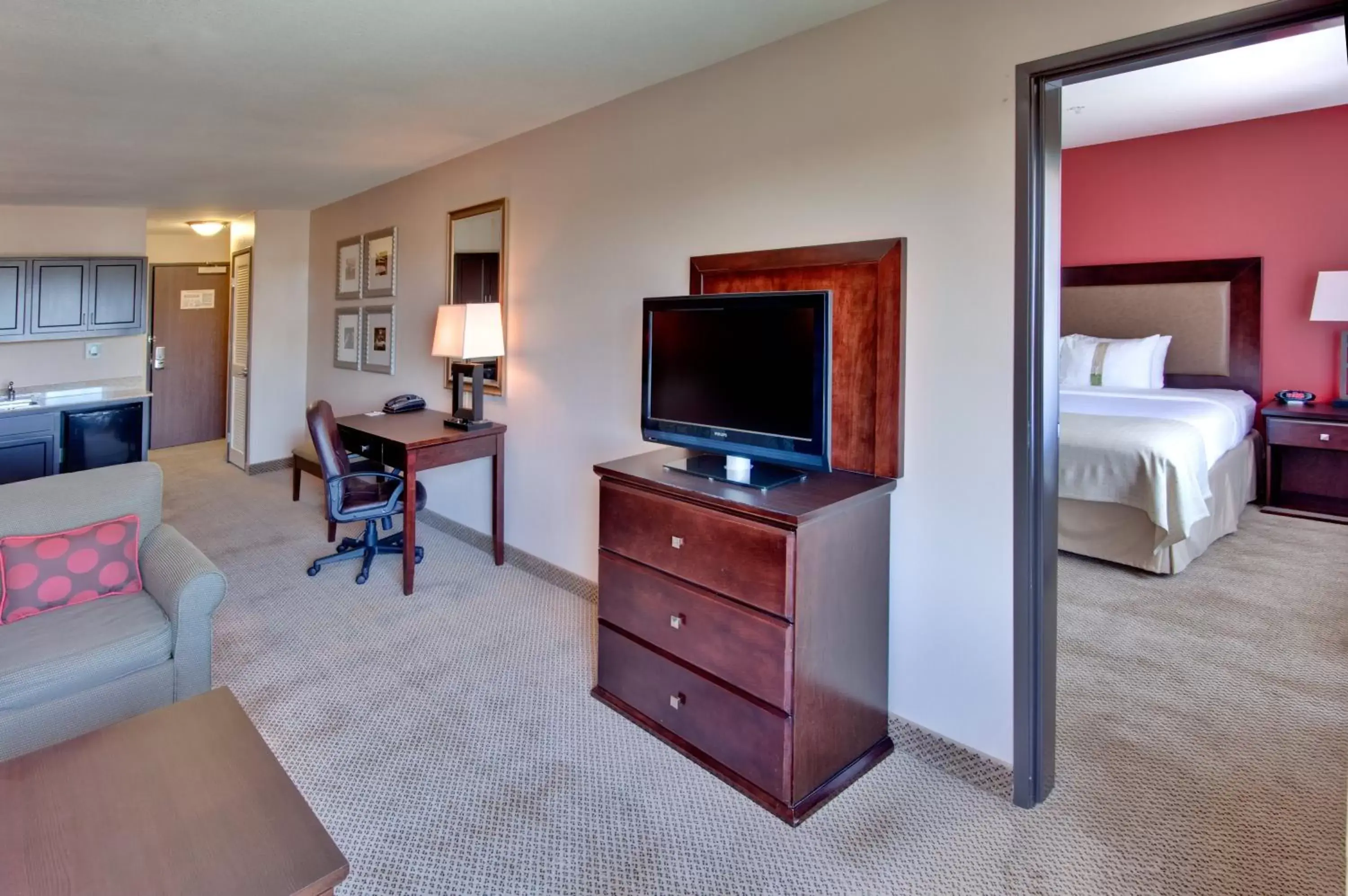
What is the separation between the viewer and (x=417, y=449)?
3.49 m

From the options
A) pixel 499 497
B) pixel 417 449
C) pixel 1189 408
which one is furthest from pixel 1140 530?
pixel 417 449

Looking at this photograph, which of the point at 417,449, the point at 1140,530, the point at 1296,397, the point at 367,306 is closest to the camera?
the point at 417,449

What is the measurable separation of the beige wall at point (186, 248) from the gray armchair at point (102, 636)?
5.67 metres

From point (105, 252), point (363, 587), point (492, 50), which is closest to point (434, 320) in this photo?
point (363, 587)

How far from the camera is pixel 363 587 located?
365 centimetres

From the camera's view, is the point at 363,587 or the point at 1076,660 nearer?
the point at 1076,660

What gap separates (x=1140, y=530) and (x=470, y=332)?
3.65 m

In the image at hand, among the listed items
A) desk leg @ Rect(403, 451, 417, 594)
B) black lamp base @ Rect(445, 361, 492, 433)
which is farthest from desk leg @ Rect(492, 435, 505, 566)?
desk leg @ Rect(403, 451, 417, 594)

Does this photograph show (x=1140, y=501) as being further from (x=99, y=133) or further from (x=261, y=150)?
(x=99, y=133)

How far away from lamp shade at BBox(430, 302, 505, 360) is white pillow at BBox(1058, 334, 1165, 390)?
13.1 feet

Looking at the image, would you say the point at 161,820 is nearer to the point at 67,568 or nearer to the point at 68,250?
the point at 67,568

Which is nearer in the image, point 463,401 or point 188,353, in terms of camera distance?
point 463,401

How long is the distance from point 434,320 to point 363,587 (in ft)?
5.70

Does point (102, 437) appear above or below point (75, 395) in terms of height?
below
